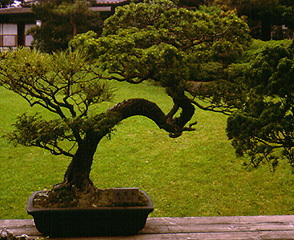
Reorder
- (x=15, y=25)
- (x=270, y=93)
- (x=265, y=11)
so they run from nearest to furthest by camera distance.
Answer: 1. (x=270, y=93)
2. (x=265, y=11)
3. (x=15, y=25)

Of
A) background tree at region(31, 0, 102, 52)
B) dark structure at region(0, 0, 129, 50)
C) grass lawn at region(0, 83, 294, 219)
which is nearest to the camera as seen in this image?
grass lawn at region(0, 83, 294, 219)

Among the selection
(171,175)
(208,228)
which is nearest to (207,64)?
(208,228)

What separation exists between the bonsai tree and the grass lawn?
1944 millimetres

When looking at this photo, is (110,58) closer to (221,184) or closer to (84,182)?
(84,182)

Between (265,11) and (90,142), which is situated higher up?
(265,11)

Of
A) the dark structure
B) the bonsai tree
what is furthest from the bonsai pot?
the dark structure

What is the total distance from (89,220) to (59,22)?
11.0m

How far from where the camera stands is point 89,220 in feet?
9.54

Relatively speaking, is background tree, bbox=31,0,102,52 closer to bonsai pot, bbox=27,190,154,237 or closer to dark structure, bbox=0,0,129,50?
dark structure, bbox=0,0,129,50

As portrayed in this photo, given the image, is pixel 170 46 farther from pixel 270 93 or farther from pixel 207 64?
pixel 270 93

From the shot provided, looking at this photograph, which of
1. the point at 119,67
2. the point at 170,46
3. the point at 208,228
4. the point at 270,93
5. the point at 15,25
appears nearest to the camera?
the point at 270,93

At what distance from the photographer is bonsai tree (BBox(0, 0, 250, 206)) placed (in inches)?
109

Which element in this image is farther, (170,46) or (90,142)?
(90,142)

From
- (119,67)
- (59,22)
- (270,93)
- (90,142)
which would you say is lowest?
(59,22)
